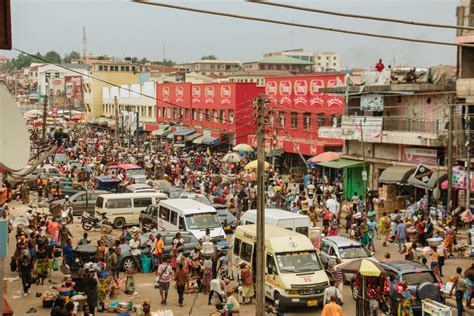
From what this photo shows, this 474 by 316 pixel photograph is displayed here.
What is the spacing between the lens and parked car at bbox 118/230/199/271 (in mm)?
21281

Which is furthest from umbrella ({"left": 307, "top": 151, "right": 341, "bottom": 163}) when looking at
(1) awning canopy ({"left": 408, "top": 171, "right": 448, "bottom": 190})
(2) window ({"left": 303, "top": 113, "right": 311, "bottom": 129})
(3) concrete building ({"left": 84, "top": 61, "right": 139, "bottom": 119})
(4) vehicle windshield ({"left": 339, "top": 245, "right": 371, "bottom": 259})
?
(3) concrete building ({"left": 84, "top": 61, "right": 139, "bottom": 119})

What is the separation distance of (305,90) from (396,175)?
1388cm

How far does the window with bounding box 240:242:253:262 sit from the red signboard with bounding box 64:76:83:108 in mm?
86111

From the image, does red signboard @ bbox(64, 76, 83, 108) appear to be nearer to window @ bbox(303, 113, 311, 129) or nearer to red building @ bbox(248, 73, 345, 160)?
red building @ bbox(248, 73, 345, 160)

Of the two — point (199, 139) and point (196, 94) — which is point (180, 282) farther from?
point (196, 94)

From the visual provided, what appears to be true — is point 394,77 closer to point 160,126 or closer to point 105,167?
point 105,167

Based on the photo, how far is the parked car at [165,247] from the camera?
21281 millimetres

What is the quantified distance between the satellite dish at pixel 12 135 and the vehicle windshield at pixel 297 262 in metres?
8.19

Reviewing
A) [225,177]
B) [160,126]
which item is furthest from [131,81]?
[225,177]

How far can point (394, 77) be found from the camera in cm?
3519

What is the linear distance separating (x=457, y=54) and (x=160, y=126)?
136 ft

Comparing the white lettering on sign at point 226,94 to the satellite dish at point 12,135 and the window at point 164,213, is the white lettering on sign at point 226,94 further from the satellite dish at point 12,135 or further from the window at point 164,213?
the satellite dish at point 12,135

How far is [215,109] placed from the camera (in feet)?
194

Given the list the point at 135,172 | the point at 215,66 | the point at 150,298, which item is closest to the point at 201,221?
the point at 150,298
